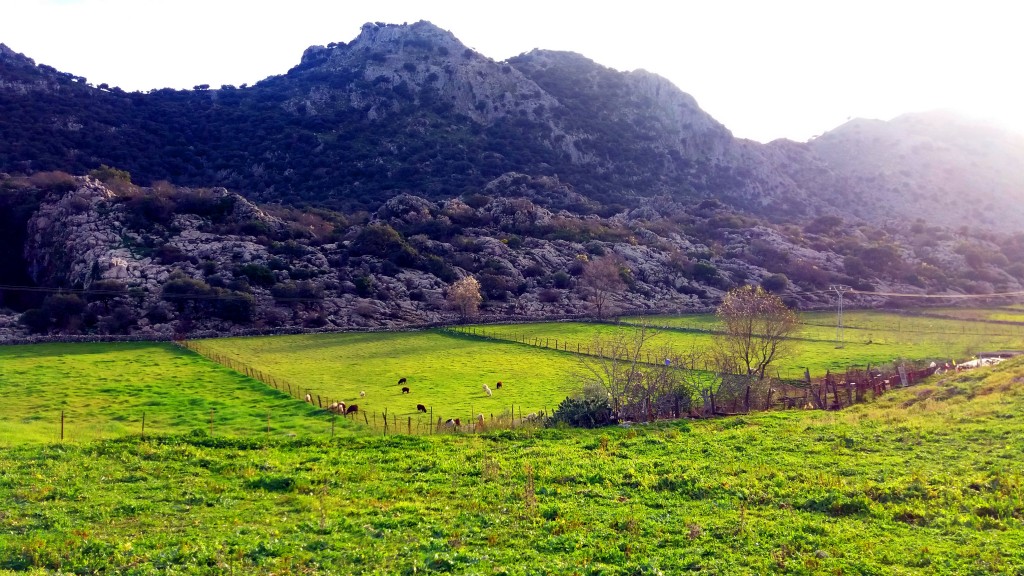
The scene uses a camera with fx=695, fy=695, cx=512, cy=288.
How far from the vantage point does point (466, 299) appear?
84438 millimetres

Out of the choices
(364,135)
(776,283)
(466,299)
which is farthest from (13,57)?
(776,283)

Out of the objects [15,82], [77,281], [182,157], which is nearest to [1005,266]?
[77,281]

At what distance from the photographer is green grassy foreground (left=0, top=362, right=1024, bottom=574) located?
571 inches

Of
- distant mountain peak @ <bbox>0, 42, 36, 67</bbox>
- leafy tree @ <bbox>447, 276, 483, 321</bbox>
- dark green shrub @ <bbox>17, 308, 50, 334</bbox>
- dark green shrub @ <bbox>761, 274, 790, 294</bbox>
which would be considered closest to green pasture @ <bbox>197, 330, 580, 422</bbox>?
leafy tree @ <bbox>447, 276, 483, 321</bbox>

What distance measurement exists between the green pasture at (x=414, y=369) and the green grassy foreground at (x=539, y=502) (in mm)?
11162

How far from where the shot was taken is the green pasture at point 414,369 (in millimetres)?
40406

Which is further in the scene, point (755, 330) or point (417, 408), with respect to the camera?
point (755, 330)

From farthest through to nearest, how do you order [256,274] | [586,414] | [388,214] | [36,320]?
1. [388,214]
2. [256,274]
3. [36,320]
4. [586,414]

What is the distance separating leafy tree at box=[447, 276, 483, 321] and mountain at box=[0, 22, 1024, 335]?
213cm

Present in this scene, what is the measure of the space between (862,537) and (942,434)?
503 inches

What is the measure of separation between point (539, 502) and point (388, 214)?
10613 centimetres

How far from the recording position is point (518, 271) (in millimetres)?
102250

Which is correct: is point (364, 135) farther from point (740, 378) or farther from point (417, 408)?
point (740, 378)

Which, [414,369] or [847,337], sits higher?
[847,337]
